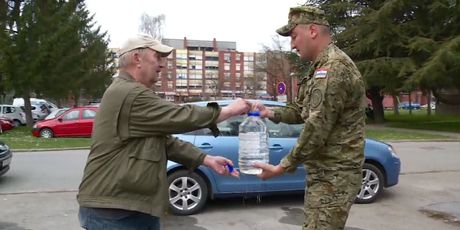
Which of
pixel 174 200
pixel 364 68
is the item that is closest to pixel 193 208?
pixel 174 200

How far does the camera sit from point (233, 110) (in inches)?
118

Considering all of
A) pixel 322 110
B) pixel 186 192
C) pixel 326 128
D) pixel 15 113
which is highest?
pixel 322 110

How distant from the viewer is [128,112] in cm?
268

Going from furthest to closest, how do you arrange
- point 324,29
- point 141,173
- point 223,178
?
point 223,178, point 324,29, point 141,173

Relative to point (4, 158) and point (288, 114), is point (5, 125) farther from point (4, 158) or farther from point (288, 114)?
point (288, 114)

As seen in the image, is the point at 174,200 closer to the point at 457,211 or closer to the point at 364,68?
the point at 457,211

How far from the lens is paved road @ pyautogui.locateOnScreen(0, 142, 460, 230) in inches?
272

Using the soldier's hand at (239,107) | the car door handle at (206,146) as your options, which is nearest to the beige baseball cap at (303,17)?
the soldier's hand at (239,107)

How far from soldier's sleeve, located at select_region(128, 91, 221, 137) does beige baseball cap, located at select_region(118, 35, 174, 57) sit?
10.4 inches

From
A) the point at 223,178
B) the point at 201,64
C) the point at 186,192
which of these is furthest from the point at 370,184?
the point at 201,64

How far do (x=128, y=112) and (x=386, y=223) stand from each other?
5.23m

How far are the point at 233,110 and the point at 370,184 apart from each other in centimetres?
570

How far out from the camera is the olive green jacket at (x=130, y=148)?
266 centimetres

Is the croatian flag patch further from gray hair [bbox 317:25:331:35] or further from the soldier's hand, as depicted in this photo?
the soldier's hand
